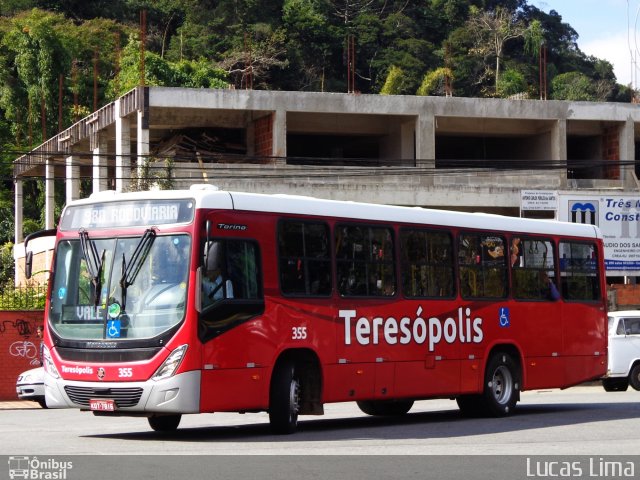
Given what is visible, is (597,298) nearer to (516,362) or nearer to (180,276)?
(516,362)

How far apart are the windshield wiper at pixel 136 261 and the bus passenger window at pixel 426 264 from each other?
440 centimetres

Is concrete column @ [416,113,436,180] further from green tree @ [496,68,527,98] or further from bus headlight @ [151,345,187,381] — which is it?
green tree @ [496,68,527,98]

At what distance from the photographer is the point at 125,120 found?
4288 cm

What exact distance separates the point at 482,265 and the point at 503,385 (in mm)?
2097

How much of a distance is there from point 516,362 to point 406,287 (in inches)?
131

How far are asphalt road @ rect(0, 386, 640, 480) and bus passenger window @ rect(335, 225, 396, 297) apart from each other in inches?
80.0

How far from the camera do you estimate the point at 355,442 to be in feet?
48.2

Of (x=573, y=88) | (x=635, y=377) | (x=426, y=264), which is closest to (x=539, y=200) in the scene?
(x=635, y=377)

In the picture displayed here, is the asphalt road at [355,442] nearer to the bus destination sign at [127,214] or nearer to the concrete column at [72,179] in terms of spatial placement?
the bus destination sign at [127,214]

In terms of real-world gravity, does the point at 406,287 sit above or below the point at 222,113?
below

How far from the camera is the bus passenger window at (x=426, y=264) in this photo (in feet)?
57.7

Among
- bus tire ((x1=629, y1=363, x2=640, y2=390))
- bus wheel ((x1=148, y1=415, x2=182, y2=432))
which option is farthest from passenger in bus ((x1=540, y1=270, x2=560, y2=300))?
bus tire ((x1=629, y1=363, x2=640, y2=390))

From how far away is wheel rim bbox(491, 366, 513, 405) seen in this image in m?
19.3
